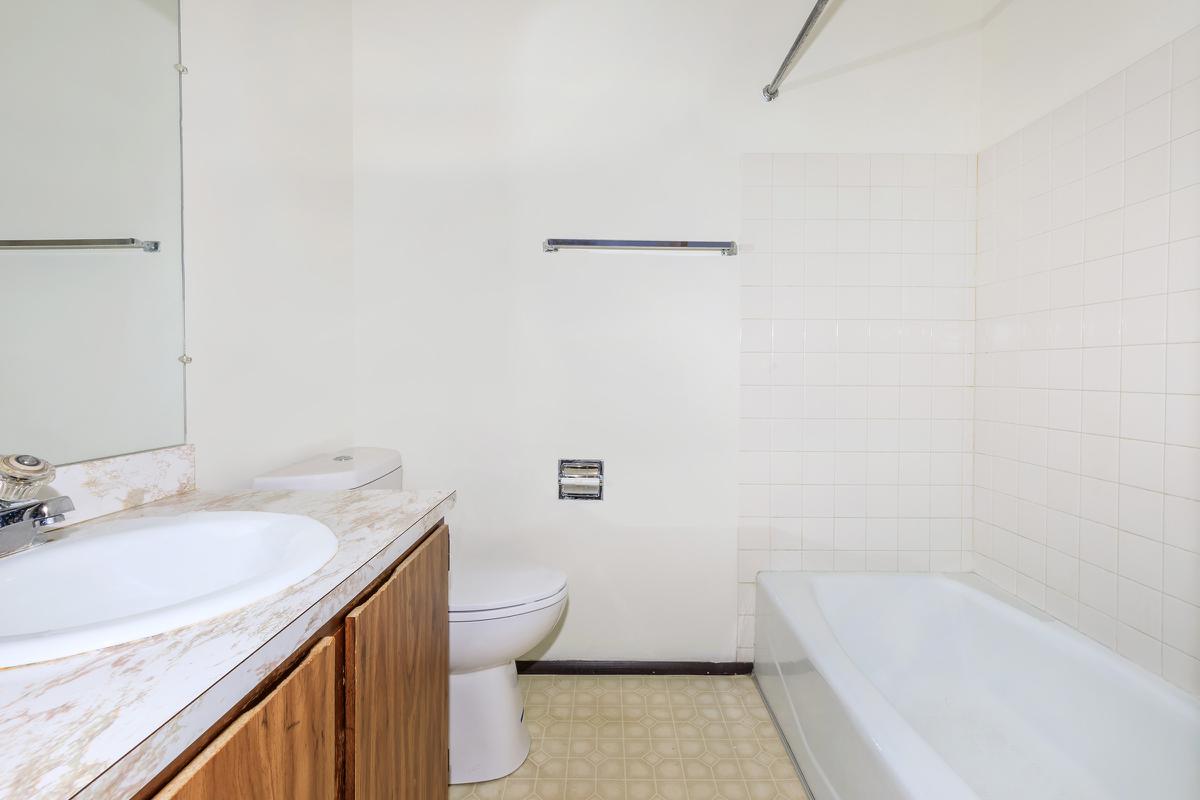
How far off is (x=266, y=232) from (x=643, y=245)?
1.13 meters

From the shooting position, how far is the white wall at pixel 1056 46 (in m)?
1.28

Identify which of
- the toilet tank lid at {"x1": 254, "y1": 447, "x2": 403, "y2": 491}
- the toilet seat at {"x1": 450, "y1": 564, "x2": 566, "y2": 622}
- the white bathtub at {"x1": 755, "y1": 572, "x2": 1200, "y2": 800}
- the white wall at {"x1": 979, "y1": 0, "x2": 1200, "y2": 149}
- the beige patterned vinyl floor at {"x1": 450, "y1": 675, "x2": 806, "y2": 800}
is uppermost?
the white wall at {"x1": 979, "y1": 0, "x2": 1200, "y2": 149}

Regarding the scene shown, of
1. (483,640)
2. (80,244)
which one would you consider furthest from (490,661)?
(80,244)

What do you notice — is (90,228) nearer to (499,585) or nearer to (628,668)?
(499,585)

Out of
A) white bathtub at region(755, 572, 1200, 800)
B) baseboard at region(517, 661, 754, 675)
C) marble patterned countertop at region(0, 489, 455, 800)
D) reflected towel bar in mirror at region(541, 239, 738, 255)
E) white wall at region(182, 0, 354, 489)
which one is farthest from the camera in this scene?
baseboard at region(517, 661, 754, 675)

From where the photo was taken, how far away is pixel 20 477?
665mm

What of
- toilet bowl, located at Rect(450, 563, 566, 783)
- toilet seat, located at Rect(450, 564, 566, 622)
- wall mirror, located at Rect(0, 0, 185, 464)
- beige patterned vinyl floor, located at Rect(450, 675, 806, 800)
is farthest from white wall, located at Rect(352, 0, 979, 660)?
wall mirror, located at Rect(0, 0, 185, 464)

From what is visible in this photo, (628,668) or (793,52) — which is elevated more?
(793,52)

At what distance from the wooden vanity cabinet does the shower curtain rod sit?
162cm

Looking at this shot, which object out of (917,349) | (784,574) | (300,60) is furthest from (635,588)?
(300,60)

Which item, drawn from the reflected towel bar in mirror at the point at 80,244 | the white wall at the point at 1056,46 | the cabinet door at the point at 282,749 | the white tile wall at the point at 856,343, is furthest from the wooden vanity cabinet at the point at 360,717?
the white wall at the point at 1056,46

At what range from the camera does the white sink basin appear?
50 centimetres

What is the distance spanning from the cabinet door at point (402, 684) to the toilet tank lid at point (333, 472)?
435 mm

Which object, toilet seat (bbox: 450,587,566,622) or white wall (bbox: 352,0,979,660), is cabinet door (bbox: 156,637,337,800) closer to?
toilet seat (bbox: 450,587,566,622)
